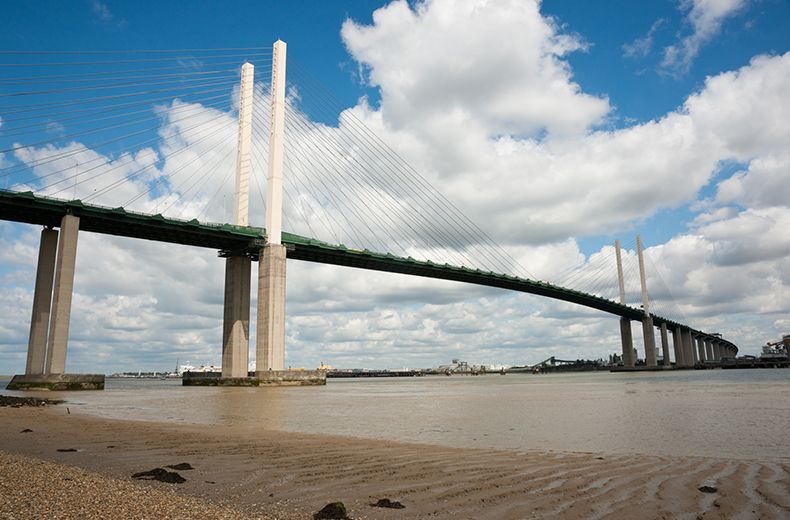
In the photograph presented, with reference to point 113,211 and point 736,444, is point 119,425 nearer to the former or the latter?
point 736,444

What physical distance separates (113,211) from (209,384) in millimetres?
24982

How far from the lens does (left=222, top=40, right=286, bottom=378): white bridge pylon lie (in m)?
63.6

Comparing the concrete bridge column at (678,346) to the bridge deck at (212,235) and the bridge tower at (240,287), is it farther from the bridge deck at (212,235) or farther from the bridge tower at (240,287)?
the bridge tower at (240,287)

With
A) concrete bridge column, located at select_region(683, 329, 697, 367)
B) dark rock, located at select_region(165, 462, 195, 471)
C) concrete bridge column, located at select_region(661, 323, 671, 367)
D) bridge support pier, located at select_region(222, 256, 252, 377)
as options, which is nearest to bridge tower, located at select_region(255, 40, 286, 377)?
bridge support pier, located at select_region(222, 256, 252, 377)

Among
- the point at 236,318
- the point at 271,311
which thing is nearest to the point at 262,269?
the point at 271,311

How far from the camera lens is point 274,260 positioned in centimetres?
6500

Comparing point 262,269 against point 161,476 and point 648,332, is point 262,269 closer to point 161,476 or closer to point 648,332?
point 161,476

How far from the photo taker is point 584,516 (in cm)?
618

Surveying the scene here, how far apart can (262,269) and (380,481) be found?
5951 centimetres

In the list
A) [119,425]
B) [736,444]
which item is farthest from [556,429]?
[119,425]

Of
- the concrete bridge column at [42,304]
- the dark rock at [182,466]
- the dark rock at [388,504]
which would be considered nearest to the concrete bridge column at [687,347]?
the concrete bridge column at [42,304]

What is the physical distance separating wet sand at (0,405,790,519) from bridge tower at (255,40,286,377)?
167 ft

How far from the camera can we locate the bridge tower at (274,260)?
63.1 meters

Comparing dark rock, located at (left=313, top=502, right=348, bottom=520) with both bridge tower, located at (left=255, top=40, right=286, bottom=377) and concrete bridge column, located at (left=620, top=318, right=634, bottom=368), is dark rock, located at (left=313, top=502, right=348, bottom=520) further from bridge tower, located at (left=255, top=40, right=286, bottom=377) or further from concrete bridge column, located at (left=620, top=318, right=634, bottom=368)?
concrete bridge column, located at (left=620, top=318, right=634, bottom=368)
